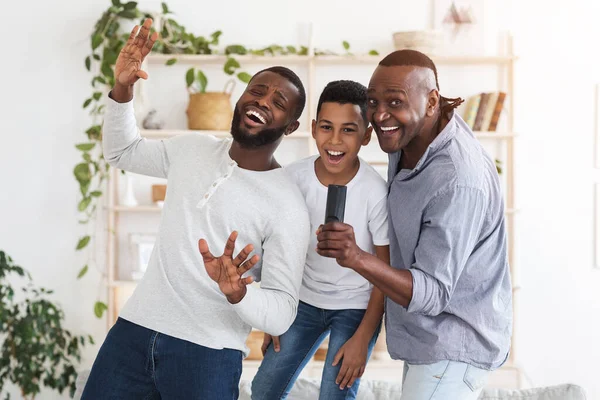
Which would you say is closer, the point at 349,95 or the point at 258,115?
the point at 258,115

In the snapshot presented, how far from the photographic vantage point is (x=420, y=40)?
12.8 feet

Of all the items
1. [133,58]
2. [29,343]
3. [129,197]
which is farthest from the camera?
[129,197]

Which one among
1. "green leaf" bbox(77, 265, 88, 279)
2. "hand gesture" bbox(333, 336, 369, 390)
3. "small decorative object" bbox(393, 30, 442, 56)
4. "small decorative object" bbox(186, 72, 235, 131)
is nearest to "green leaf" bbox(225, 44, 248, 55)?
"small decorative object" bbox(186, 72, 235, 131)

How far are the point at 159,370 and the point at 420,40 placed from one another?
2.65m

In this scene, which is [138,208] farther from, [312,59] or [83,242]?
[312,59]

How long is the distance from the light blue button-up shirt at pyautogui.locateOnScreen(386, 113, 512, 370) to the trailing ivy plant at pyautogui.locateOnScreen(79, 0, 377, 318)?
234 cm

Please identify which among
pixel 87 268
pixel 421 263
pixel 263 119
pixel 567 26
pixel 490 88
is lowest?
pixel 87 268

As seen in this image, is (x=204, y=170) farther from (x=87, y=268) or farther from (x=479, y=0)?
(x=479, y=0)

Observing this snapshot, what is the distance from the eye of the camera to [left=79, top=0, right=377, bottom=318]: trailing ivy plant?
3.94 metres

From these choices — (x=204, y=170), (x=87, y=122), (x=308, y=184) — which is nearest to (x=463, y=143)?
(x=308, y=184)

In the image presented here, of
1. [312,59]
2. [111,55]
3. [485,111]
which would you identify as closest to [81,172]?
[111,55]

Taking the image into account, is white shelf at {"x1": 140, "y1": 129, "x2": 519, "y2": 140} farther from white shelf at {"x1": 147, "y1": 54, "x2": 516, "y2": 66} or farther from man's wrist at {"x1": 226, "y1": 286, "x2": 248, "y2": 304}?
man's wrist at {"x1": 226, "y1": 286, "x2": 248, "y2": 304}

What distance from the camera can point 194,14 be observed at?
4172 millimetres

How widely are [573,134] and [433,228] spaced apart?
289 cm
